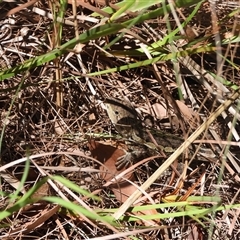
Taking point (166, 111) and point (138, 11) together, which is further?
point (166, 111)

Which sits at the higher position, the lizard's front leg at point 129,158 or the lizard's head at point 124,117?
the lizard's head at point 124,117

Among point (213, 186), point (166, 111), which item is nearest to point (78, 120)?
point (166, 111)

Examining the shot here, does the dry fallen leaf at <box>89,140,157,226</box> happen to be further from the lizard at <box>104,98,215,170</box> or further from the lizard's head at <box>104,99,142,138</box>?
the lizard's head at <box>104,99,142,138</box>

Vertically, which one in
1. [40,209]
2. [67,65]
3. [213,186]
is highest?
[67,65]

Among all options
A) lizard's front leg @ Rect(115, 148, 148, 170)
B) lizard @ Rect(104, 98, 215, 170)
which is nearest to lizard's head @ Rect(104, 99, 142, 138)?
lizard @ Rect(104, 98, 215, 170)

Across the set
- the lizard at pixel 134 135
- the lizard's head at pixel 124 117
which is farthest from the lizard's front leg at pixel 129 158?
the lizard's head at pixel 124 117

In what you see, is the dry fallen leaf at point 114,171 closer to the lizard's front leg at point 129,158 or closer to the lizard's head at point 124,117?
the lizard's front leg at point 129,158

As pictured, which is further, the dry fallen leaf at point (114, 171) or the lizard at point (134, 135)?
the lizard at point (134, 135)

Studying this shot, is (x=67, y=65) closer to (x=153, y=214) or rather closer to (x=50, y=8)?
(x=50, y=8)
